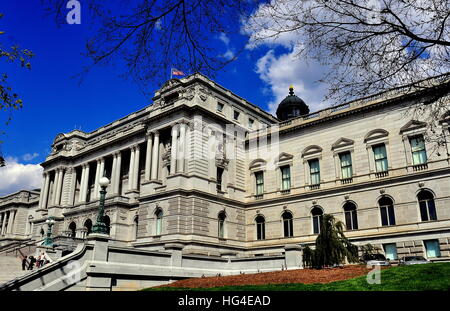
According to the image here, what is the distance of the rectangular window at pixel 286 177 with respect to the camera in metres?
39.7

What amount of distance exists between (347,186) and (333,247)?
577 inches

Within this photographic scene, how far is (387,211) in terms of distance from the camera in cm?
3244

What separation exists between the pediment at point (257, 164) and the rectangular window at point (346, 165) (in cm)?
846

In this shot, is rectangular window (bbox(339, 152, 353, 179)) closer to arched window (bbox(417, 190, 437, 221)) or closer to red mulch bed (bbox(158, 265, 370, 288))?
arched window (bbox(417, 190, 437, 221))

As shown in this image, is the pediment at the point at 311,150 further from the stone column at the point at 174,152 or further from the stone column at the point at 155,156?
the stone column at the point at 155,156

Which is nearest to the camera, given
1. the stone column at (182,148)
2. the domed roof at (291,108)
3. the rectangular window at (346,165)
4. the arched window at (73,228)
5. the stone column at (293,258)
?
the stone column at (293,258)

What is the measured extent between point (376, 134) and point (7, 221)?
6731 cm

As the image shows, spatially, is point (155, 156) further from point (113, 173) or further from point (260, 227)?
point (260, 227)

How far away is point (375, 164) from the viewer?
34.2 metres

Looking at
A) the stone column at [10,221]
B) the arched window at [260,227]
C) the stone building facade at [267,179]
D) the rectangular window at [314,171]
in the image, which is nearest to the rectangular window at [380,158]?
the stone building facade at [267,179]
